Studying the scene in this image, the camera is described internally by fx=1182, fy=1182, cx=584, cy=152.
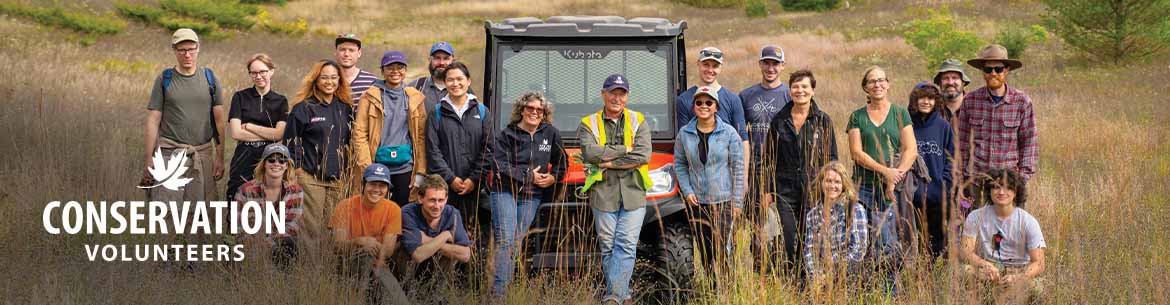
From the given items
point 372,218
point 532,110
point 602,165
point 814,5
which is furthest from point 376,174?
point 814,5

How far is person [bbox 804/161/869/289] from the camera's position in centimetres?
580

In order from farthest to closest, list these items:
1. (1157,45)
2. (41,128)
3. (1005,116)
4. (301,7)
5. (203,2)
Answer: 1. (301,7)
2. (203,2)
3. (1157,45)
4. (41,128)
5. (1005,116)

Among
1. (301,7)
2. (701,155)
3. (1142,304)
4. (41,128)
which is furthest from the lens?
(301,7)

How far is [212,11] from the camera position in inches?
1946

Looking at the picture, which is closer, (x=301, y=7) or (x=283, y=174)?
(x=283, y=174)

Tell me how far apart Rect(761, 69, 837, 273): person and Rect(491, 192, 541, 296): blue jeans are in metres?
1.40

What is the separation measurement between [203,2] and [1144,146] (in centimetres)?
4398

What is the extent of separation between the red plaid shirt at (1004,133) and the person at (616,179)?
7.05 ft

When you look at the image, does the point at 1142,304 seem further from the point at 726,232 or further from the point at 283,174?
the point at 283,174

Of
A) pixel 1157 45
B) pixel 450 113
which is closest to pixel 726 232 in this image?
pixel 450 113

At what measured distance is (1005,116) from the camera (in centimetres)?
748

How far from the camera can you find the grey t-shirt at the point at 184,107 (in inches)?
304

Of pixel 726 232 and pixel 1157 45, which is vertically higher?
pixel 1157 45

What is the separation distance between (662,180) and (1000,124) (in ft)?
7.19
